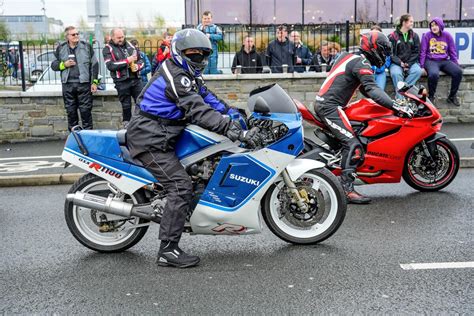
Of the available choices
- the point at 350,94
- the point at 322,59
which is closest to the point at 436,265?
the point at 350,94

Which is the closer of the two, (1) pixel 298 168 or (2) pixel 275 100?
(2) pixel 275 100

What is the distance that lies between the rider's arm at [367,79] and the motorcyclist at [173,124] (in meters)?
2.54

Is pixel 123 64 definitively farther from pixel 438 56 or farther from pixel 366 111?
pixel 438 56

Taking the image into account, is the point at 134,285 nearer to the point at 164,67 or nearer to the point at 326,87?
the point at 164,67

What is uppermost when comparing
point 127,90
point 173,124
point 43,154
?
point 173,124

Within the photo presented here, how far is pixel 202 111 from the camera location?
5.44 meters

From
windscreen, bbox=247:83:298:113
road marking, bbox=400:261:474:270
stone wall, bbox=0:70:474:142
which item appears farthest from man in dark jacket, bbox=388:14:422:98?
road marking, bbox=400:261:474:270

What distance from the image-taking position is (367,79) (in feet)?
25.0

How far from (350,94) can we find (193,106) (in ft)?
9.96

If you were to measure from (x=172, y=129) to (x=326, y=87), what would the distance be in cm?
283

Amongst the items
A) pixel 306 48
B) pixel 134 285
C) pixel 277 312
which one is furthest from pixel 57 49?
pixel 277 312

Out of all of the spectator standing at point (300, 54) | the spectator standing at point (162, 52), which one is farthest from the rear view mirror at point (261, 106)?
the spectator standing at point (300, 54)

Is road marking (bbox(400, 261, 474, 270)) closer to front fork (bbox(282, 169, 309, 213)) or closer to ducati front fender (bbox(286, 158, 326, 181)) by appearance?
front fork (bbox(282, 169, 309, 213))

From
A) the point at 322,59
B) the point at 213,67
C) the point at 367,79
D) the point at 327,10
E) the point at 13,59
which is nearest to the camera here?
the point at 367,79
